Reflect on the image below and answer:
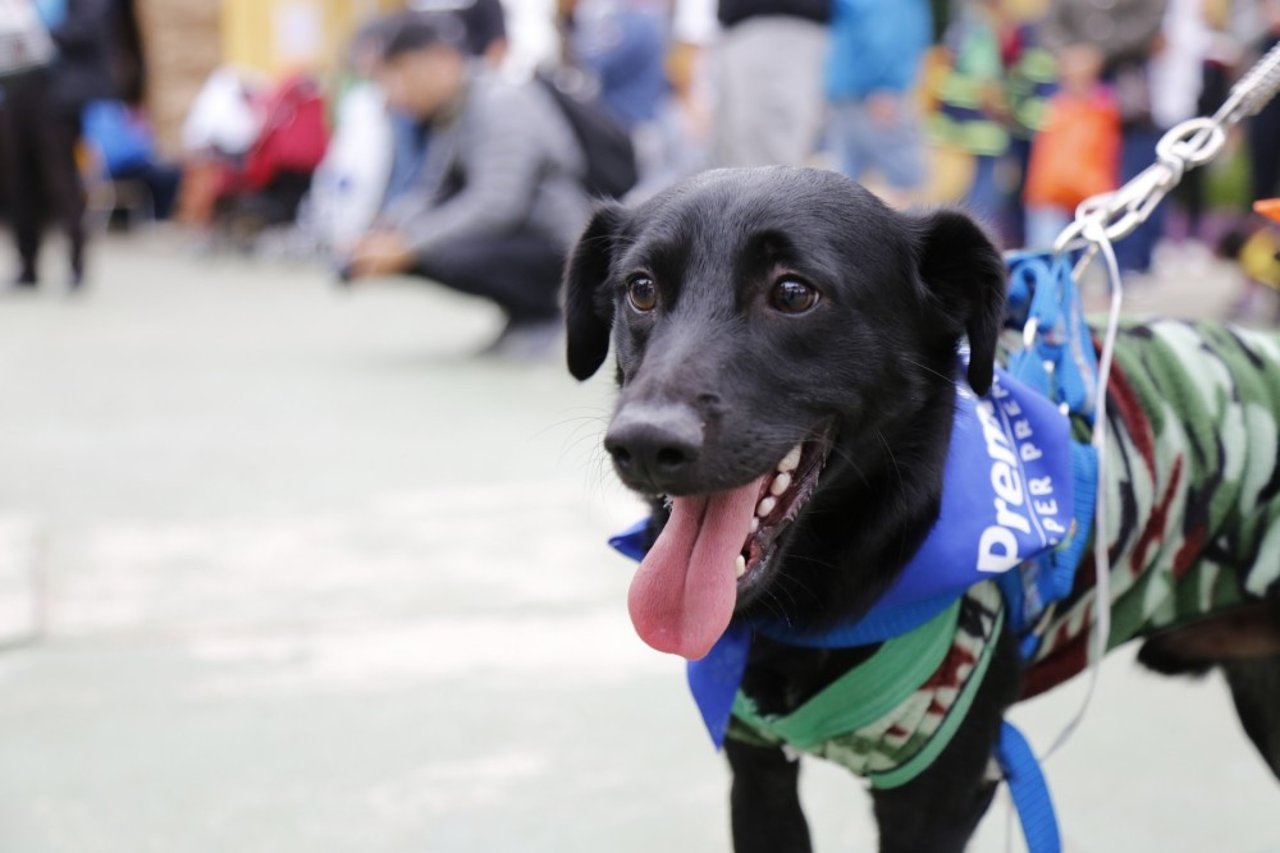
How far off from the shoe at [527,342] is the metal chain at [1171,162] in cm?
486

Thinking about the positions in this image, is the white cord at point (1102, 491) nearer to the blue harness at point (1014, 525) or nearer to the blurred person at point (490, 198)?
the blue harness at point (1014, 525)

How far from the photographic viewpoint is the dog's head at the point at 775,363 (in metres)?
1.65

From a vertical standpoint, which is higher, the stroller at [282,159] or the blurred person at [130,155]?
the stroller at [282,159]

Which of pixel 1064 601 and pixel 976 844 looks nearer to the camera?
pixel 1064 601

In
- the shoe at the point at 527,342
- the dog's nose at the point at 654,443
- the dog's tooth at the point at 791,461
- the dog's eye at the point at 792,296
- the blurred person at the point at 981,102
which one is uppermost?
the dog's eye at the point at 792,296

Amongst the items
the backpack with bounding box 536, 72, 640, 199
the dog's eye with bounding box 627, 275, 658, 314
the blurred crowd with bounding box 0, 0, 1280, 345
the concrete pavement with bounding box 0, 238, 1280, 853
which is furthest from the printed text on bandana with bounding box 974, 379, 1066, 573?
the backpack with bounding box 536, 72, 640, 199

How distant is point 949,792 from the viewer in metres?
1.78

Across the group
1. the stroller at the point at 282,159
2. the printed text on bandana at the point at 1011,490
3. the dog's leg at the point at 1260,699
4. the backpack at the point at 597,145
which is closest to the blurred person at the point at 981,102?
the backpack at the point at 597,145

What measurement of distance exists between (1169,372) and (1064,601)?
14.9 inches

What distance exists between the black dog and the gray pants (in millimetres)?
4115

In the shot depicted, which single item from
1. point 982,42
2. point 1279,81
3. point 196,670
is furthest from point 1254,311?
point 196,670

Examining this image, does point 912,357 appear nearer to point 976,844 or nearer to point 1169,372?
point 1169,372

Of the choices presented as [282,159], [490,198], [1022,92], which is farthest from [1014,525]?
[282,159]

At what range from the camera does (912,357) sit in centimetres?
185
